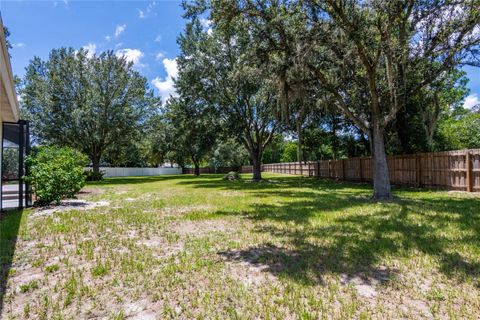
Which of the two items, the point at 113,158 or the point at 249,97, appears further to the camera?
the point at 113,158

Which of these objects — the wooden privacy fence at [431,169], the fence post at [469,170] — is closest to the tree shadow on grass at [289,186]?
the wooden privacy fence at [431,169]

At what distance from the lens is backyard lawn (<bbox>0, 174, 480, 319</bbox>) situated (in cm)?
244

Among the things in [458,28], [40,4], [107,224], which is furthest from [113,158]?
[458,28]

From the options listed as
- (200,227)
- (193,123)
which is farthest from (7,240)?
(193,123)

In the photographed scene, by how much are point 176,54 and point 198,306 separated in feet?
59.8

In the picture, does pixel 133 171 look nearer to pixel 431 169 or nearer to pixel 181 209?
pixel 181 209

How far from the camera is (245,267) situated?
3.34 metres

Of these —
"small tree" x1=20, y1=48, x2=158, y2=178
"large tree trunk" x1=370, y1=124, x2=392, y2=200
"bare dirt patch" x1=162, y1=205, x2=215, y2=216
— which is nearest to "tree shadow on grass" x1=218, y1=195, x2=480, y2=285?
"bare dirt patch" x1=162, y1=205, x2=215, y2=216

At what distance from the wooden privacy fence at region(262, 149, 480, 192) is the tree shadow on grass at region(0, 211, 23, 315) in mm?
12043

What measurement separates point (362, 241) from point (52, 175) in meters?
8.10

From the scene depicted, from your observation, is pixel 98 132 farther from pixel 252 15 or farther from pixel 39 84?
pixel 252 15

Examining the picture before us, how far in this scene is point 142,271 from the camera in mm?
3238

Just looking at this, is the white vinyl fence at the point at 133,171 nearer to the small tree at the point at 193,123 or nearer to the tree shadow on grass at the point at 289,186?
the small tree at the point at 193,123

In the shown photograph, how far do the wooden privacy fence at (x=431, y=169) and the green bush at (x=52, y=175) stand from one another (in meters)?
12.6
